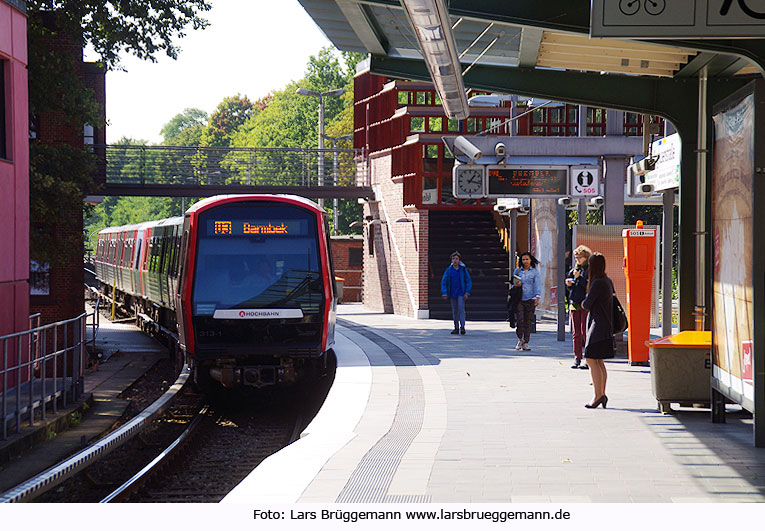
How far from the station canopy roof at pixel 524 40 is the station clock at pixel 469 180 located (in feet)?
17.1

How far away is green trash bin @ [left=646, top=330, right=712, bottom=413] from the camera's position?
10477 millimetres

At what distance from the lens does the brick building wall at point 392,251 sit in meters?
29.7

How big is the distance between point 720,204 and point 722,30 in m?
2.48

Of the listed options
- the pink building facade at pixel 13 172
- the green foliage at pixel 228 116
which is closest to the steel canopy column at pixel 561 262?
the pink building facade at pixel 13 172

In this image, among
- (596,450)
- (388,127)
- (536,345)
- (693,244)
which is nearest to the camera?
(596,450)

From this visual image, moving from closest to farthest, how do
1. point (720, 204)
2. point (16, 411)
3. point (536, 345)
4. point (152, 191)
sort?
1. point (720, 204)
2. point (16, 411)
3. point (536, 345)
4. point (152, 191)

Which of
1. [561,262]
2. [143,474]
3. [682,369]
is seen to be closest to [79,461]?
[143,474]

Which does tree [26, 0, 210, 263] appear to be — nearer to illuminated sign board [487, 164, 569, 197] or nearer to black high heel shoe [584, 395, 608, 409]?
illuminated sign board [487, 164, 569, 197]

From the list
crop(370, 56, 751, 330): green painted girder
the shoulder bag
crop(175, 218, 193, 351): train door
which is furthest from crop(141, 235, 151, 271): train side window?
the shoulder bag

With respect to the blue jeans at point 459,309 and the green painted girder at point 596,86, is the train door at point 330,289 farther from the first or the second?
the blue jeans at point 459,309

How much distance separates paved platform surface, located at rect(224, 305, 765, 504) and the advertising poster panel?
593 millimetres

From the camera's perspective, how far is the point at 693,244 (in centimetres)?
1136

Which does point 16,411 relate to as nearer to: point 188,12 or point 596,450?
point 596,450

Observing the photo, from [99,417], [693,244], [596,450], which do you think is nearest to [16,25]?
[99,417]
